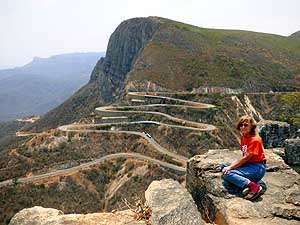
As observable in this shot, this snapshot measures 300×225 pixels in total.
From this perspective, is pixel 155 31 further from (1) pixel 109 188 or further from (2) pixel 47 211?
(2) pixel 47 211

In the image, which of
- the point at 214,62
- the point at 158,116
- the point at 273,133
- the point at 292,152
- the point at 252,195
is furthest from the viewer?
the point at 214,62

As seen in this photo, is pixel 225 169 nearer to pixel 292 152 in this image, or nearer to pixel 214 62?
pixel 292 152

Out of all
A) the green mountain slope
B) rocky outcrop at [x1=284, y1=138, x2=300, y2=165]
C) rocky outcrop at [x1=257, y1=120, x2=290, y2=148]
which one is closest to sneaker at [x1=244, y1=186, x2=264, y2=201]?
rocky outcrop at [x1=284, y1=138, x2=300, y2=165]

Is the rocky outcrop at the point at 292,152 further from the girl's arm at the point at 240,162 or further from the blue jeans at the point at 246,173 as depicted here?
the girl's arm at the point at 240,162

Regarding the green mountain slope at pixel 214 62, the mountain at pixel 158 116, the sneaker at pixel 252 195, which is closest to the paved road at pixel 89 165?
the mountain at pixel 158 116

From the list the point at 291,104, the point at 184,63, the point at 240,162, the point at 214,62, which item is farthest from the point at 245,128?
the point at 214,62

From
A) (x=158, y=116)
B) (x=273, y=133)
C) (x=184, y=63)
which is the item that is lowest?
(x=158, y=116)

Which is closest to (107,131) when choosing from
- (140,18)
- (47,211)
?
(47,211)
